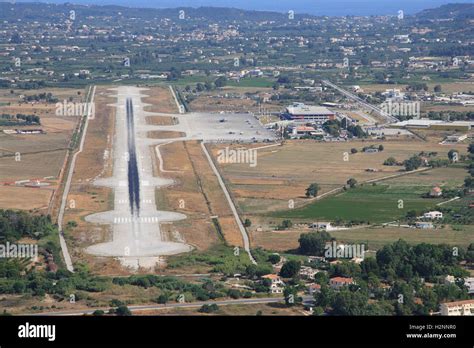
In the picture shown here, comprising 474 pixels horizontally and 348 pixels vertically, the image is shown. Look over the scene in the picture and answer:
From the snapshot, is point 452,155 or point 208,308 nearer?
point 208,308

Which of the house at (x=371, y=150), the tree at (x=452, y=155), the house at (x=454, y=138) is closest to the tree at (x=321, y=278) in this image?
the tree at (x=452, y=155)

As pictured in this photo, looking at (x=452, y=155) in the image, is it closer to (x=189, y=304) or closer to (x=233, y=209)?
(x=233, y=209)

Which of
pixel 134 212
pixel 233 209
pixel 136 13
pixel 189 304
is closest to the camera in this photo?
pixel 189 304

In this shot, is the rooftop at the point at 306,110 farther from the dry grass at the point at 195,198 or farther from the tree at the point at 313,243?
the tree at the point at 313,243

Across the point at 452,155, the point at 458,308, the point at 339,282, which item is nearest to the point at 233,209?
the point at 339,282

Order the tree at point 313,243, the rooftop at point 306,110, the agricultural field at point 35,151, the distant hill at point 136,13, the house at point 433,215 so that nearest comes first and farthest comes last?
the tree at point 313,243
the house at point 433,215
the agricultural field at point 35,151
the rooftop at point 306,110
the distant hill at point 136,13

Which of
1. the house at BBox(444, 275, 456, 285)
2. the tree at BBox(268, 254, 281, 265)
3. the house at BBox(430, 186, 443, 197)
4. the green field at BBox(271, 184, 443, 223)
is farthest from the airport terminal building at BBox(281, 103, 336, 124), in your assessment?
the house at BBox(444, 275, 456, 285)
